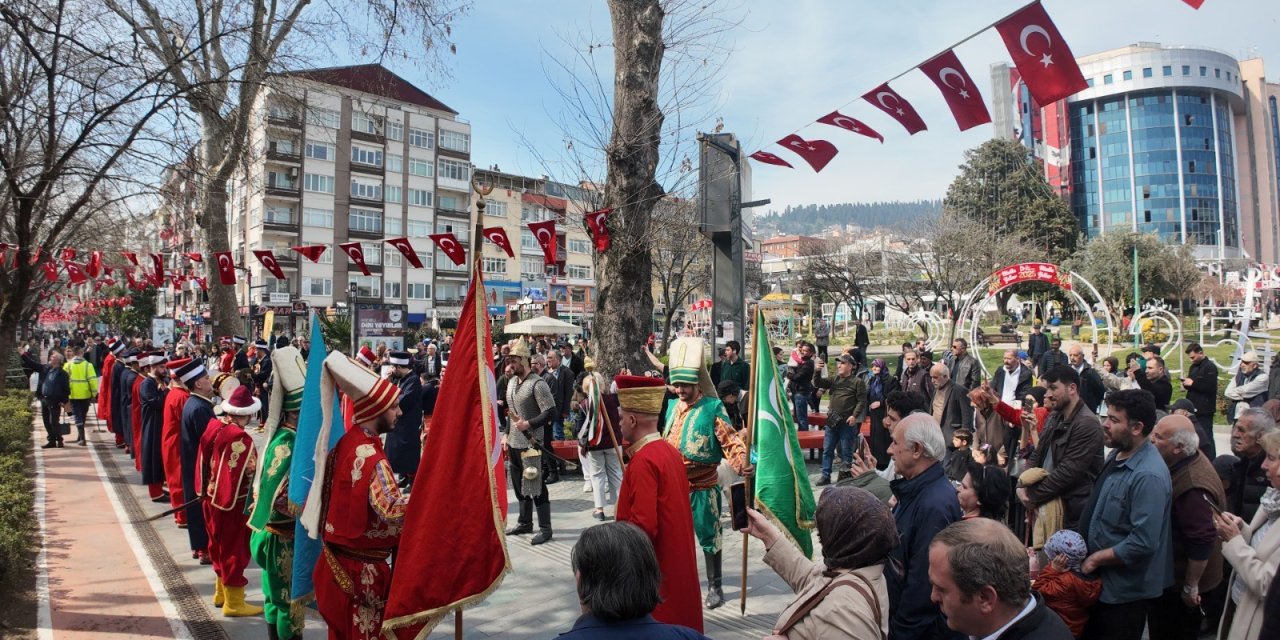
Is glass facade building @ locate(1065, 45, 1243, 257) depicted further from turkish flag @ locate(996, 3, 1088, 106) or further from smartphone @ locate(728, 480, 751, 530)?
smartphone @ locate(728, 480, 751, 530)

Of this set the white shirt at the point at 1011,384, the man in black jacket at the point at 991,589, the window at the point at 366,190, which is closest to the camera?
the man in black jacket at the point at 991,589

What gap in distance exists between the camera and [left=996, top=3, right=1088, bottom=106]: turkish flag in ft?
20.0

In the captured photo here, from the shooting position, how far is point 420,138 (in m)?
58.7

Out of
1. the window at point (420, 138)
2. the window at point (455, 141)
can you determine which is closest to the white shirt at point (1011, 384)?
the window at point (420, 138)

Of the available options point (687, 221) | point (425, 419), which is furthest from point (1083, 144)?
point (425, 419)

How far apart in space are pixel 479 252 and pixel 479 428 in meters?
0.92

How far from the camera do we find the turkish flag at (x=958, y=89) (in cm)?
700

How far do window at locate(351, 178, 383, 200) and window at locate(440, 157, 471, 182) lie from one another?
17.8 feet

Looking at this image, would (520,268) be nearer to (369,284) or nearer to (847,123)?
(369,284)

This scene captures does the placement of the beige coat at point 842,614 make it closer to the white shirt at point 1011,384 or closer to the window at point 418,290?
the white shirt at point 1011,384

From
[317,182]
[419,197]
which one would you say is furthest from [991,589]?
[419,197]

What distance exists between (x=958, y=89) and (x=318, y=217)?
54137 millimetres

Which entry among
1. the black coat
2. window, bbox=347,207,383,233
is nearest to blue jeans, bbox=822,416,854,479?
the black coat

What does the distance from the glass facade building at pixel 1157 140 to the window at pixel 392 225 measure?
73881mm
